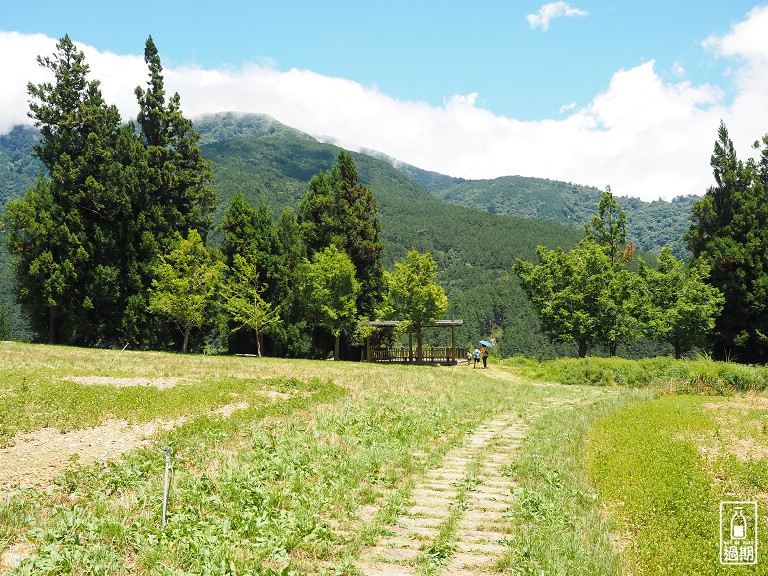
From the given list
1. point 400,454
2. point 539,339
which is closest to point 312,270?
point 400,454

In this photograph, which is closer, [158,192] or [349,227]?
[158,192]

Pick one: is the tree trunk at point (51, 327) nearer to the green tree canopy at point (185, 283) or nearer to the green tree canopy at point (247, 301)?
the green tree canopy at point (185, 283)

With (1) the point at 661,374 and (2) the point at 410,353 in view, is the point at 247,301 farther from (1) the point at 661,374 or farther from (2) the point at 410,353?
(1) the point at 661,374

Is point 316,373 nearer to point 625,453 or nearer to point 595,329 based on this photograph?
point 625,453

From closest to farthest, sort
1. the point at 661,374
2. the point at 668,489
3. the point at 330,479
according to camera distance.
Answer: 1. the point at 668,489
2. the point at 330,479
3. the point at 661,374

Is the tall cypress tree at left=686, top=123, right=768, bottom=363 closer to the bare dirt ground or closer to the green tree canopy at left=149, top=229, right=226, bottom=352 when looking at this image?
the green tree canopy at left=149, top=229, right=226, bottom=352

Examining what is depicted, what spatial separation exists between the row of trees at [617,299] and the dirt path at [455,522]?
1323 inches

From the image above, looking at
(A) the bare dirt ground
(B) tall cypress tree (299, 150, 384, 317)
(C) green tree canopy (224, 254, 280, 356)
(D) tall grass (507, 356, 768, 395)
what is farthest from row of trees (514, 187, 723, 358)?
(A) the bare dirt ground

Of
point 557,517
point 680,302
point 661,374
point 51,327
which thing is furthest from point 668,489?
point 51,327

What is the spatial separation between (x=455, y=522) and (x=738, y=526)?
4.38 metres

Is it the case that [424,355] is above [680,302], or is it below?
below

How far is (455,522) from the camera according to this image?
30.6 ft

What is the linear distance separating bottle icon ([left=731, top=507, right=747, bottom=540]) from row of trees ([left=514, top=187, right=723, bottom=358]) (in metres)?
37.0

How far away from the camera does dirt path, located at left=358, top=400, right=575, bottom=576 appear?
7.79m
